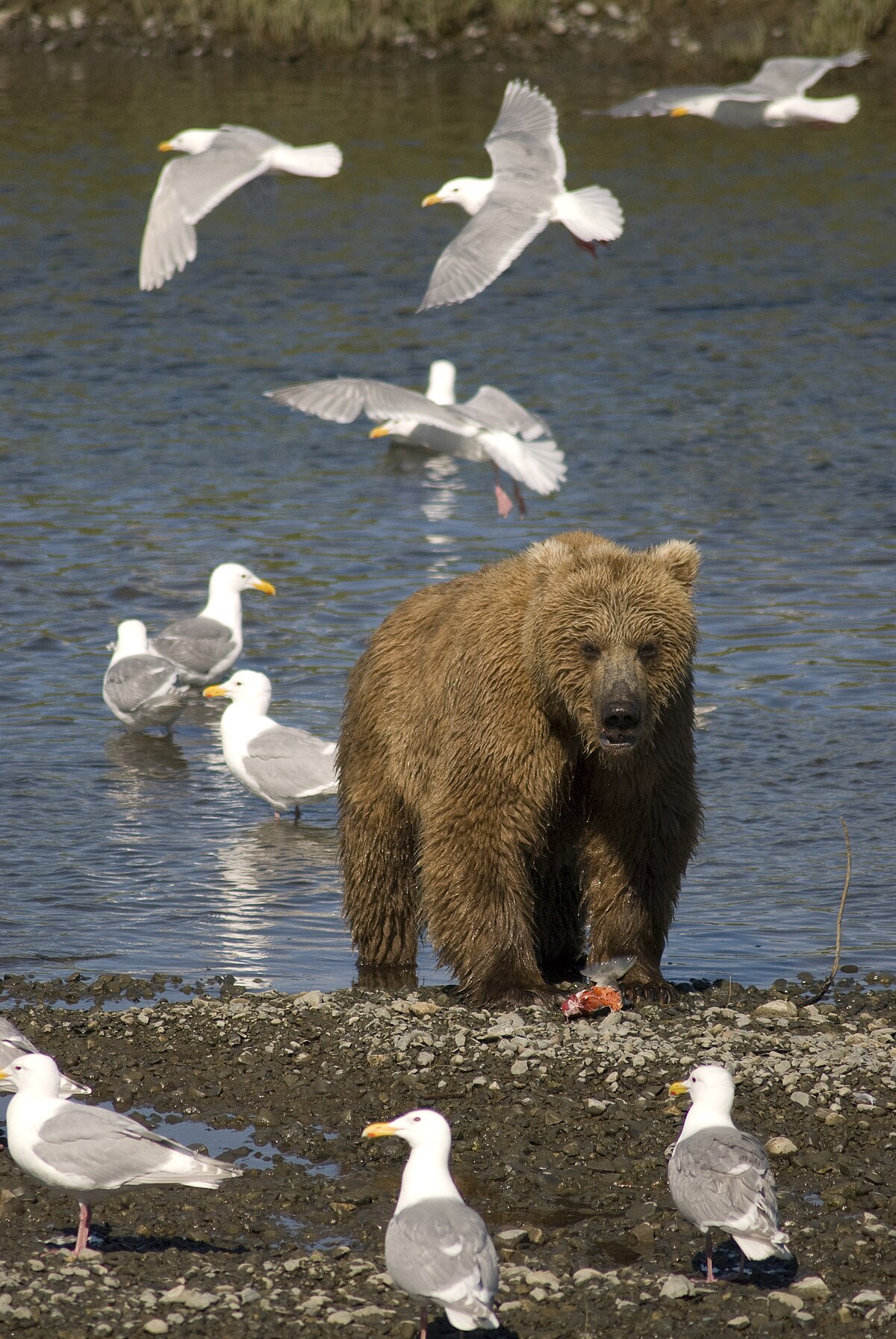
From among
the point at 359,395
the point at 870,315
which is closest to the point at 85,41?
the point at 870,315

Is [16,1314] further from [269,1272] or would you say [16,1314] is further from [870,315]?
[870,315]

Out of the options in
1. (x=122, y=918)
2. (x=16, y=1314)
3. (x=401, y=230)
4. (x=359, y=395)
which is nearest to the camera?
(x=16, y=1314)

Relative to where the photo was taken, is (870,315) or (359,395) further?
(870,315)

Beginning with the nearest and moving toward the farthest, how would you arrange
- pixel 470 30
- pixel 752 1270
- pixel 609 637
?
pixel 752 1270 < pixel 609 637 < pixel 470 30

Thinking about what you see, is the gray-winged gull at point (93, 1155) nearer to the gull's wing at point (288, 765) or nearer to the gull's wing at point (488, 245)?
the gull's wing at point (288, 765)

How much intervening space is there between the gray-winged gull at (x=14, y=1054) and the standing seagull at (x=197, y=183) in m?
5.94

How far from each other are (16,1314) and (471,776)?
255 cm

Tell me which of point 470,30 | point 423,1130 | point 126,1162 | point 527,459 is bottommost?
point 126,1162

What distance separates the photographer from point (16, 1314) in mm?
4473

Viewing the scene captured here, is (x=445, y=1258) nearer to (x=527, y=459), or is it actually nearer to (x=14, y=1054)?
(x=14, y=1054)

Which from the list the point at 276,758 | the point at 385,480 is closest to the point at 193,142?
the point at 385,480

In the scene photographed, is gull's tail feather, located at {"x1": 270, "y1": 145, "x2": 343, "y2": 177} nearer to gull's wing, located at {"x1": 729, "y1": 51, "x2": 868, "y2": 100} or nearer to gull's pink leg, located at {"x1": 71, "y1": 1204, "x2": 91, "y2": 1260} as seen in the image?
gull's wing, located at {"x1": 729, "y1": 51, "x2": 868, "y2": 100}

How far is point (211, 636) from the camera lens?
37.4 ft

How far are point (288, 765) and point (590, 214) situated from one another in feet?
13.1
